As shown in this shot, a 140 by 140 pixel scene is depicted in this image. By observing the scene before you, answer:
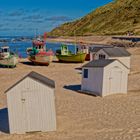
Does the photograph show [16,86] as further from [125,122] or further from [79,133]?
[125,122]

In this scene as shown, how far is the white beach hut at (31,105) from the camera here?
47.0 ft

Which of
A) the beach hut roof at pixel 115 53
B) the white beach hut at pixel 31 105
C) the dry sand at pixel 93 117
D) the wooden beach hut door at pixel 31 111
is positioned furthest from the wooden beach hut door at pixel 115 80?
the wooden beach hut door at pixel 31 111

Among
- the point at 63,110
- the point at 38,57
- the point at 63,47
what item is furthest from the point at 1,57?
the point at 63,110

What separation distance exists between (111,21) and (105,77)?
416 ft

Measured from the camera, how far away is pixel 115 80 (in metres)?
22.2

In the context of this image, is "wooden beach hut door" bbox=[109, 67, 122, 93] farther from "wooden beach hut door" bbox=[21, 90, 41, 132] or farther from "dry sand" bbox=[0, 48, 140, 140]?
"wooden beach hut door" bbox=[21, 90, 41, 132]

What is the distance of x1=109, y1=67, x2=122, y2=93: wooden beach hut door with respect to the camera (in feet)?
72.4

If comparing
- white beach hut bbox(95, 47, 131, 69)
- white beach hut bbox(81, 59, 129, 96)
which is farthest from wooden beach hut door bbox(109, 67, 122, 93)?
white beach hut bbox(95, 47, 131, 69)

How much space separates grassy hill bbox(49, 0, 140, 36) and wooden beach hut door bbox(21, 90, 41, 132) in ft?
327

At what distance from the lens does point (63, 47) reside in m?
49.8

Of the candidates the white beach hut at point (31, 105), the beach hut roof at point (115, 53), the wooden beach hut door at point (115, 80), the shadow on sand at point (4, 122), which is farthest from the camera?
the beach hut roof at point (115, 53)

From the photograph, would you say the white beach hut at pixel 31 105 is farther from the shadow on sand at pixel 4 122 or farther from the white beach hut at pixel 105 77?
the white beach hut at pixel 105 77

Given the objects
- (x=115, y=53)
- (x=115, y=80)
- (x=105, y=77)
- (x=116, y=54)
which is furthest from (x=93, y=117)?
(x=115, y=53)

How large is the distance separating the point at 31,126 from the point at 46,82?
196 centimetres
